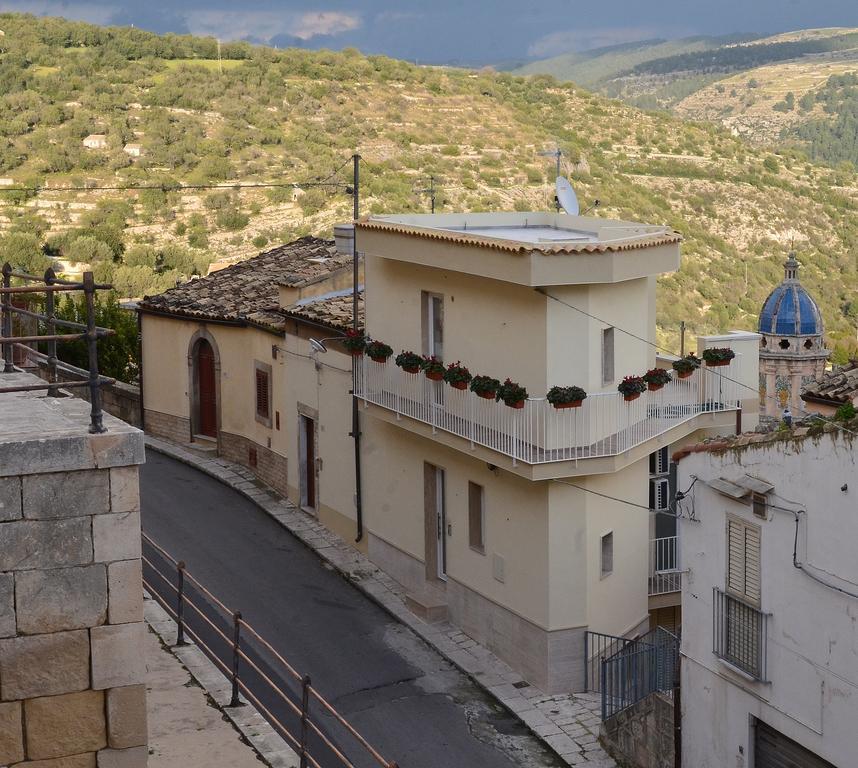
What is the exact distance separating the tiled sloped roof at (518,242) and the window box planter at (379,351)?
1.85 metres

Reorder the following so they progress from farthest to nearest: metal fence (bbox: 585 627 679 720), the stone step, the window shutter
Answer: the stone step < metal fence (bbox: 585 627 679 720) < the window shutter

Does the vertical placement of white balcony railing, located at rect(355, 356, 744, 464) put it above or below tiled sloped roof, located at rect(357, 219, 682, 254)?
below

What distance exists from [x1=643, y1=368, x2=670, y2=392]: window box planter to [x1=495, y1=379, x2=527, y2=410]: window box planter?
2058 mm

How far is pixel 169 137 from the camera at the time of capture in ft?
211

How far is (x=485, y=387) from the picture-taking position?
1867 centimetres

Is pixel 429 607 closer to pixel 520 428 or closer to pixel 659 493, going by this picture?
pixel 659 493

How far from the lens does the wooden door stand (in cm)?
2927

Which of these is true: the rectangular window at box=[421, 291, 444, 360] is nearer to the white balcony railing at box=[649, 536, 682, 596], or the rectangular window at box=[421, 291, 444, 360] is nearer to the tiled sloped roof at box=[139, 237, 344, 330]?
the white balcony railing at box=[649, 536, 682, 596]

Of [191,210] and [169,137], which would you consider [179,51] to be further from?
[191,210]

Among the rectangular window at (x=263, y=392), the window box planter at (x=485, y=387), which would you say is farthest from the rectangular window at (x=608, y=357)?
the rectangular window at (x=263, y=392)

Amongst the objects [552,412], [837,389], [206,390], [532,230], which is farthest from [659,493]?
[206,390]

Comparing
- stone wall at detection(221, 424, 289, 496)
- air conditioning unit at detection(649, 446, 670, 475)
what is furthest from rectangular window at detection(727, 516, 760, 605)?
stone wall at detection(221, 424, 289, 496)

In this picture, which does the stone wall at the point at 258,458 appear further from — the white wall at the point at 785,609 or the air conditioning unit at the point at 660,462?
the white wall at the point at 785,609

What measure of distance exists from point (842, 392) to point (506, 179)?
1848 inches
